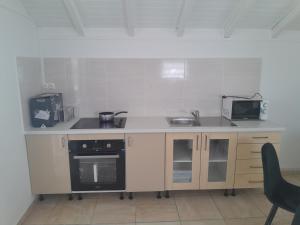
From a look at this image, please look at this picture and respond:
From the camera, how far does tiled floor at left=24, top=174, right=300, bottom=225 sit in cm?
238

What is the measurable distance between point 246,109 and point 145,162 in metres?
1.42

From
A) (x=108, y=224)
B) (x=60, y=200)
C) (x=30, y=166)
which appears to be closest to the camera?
(x=108, y=224)

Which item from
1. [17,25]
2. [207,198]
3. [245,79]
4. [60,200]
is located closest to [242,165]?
[207,198]

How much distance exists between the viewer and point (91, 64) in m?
2.96

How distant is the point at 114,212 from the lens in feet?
8.26

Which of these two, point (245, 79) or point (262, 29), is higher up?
point (262, 29)

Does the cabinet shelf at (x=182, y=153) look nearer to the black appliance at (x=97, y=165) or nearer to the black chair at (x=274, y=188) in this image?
the black appliance at (x=97, y=165)

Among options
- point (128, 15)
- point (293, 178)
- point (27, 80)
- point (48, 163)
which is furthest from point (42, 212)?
point (293, 178)

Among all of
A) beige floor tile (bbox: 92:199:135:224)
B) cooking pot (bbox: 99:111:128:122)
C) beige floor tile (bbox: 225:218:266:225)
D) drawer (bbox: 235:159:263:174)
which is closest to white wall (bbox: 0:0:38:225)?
Answer: beige floor tile (bbox: 92:199:135:224)

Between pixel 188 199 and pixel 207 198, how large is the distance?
23cm

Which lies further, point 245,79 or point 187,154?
point 245,79

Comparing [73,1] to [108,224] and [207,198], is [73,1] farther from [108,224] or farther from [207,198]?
[207,198]

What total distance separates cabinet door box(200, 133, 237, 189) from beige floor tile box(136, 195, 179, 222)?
17.6 inches

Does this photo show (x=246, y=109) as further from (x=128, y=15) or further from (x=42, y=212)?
(x=42, y=212)
